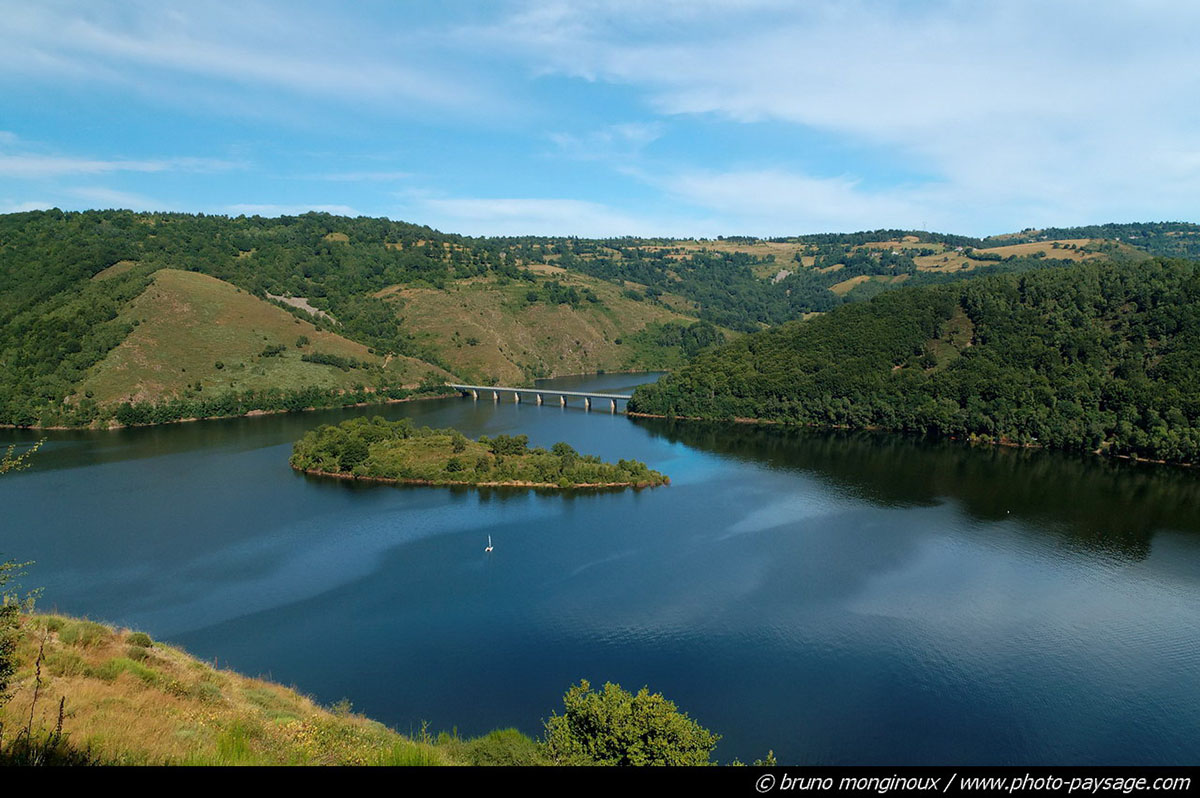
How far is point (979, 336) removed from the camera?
12206cm

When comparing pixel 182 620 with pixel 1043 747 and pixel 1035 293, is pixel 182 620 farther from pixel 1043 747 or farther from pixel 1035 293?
pixel 1035 293

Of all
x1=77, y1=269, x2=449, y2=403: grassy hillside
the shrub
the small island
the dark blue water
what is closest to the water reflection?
the dark blue water

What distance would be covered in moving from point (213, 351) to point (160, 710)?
13406cm

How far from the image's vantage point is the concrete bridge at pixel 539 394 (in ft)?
466

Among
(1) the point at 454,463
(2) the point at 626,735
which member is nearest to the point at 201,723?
(2) the point at 626,735

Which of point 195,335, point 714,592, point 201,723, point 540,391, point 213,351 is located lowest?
point 714,592

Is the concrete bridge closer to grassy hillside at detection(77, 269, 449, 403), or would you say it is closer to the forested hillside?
the forested hillside

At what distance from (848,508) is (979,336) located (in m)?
65.6

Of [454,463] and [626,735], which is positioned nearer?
[626,735]

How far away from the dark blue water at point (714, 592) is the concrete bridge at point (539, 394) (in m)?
53.2

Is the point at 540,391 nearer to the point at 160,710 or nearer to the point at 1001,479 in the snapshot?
the point at 1001,479

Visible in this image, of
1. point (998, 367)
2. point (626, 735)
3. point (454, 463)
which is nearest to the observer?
point (626, 735)

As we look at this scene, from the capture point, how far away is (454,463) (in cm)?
8256

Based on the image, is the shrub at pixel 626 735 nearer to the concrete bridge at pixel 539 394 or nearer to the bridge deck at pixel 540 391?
the concrete bridge at pixel 539 394
